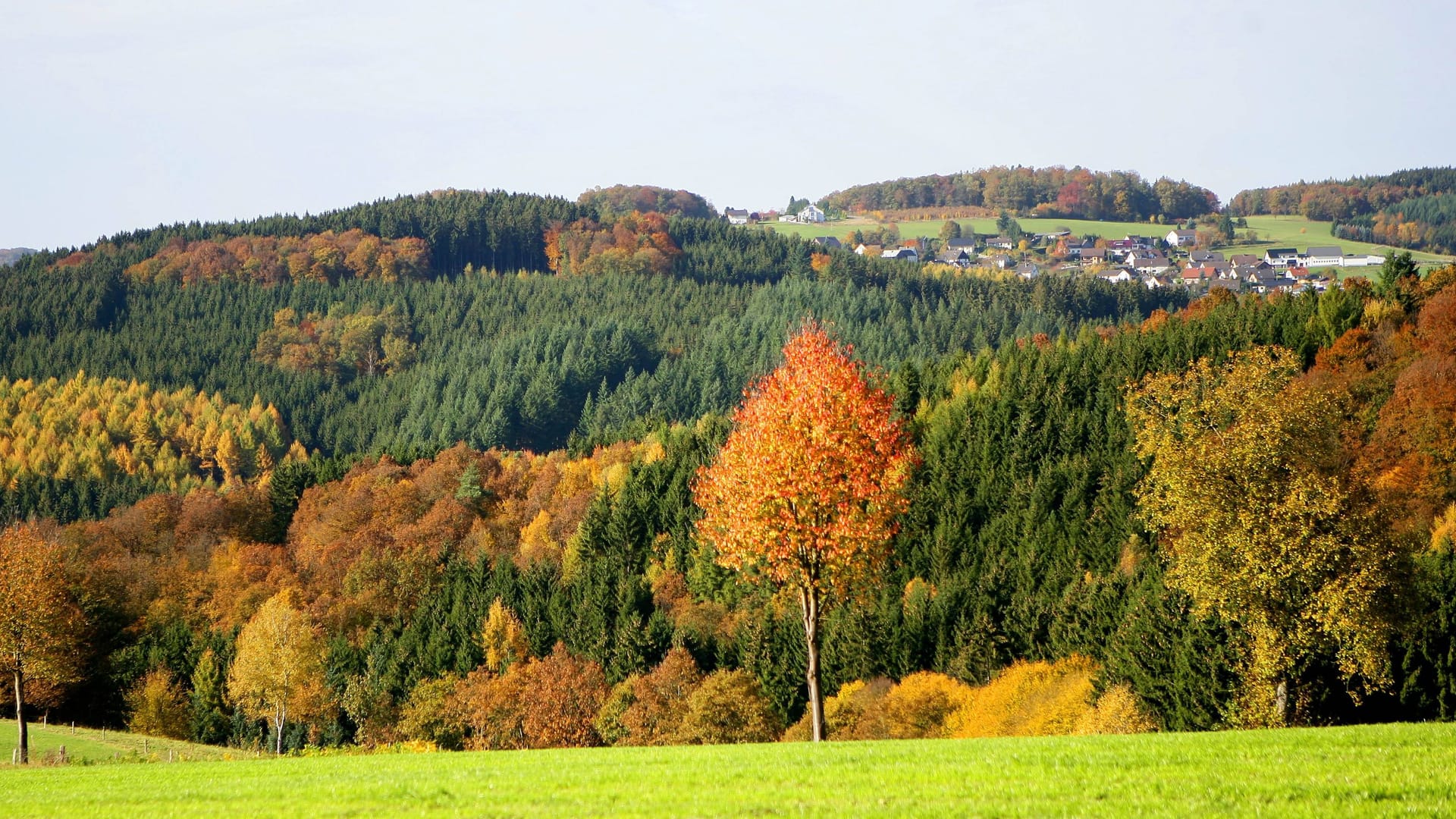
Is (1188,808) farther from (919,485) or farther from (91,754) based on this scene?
(919,485)

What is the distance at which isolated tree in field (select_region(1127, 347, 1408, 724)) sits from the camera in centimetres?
4272

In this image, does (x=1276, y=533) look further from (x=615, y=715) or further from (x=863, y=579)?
(x=615, y=715)

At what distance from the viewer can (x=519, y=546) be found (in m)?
144

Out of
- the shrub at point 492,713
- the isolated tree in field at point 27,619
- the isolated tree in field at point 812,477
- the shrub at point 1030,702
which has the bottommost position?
the shrub at point 492,713

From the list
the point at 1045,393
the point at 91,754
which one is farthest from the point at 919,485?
the point at 91,754

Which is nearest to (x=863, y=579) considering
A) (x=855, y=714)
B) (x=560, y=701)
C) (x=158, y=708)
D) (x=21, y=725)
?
(x=855, y=714)

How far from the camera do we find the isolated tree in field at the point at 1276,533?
42.7 metres

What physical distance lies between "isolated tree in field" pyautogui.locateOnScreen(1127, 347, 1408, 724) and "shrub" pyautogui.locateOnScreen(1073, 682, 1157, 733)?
1140cm

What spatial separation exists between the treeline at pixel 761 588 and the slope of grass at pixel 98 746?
80.4ft

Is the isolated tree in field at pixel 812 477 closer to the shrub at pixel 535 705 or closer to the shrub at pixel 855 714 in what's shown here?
the shrub at pixel 855 714

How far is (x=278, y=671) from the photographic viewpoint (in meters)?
97.9

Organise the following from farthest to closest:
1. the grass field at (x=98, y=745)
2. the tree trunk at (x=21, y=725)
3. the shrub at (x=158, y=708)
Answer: the shrub at (x=158, y=708) → the grass field at (x=98, y=745) → the tree trunk at (x=21, y=725)

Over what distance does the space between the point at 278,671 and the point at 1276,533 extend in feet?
257

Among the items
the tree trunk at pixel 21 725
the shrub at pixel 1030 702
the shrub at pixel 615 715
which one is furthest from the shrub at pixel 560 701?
the tree trunk at pixel 21 725
